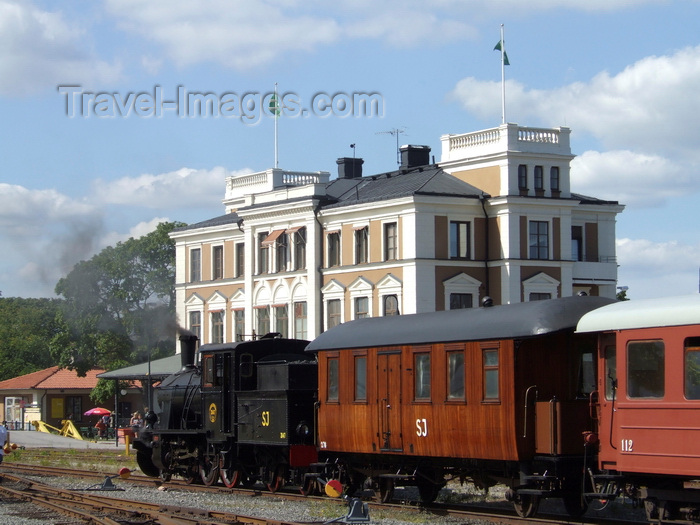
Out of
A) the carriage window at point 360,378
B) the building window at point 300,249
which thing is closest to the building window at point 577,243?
the building window at point 300,249

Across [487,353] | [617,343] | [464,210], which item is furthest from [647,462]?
[464,210]

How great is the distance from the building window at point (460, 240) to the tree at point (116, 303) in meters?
25.4

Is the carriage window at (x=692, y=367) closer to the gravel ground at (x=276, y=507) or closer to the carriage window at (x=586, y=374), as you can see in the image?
the carriage window at (x=586, y=374)

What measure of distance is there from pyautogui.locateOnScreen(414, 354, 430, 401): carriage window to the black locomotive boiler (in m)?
4.21

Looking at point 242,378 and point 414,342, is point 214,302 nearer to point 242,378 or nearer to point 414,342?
point 242,378

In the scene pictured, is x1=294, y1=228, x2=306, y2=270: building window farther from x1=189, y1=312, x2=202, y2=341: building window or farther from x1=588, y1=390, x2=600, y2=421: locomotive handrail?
x1=588, y1=390, x2=600, y2=421: locomotive handrail

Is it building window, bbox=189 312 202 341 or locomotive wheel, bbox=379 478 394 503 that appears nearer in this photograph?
locomotive wheel, bbox=379 478 394 503

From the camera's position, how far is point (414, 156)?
63219 mm

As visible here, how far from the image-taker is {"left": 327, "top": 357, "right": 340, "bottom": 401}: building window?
20.9 metres

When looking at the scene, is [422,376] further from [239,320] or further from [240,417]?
[239,320]

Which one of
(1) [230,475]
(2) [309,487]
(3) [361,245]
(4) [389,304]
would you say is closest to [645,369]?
(2) [309,487]

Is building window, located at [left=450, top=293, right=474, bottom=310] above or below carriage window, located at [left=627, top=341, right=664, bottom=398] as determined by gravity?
above

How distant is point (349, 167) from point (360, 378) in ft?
158

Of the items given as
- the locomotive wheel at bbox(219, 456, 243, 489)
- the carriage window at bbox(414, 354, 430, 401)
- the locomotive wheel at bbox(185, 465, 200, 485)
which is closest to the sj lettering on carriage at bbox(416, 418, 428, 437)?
the carriage window at bbox(414, 354, 430, 401)
